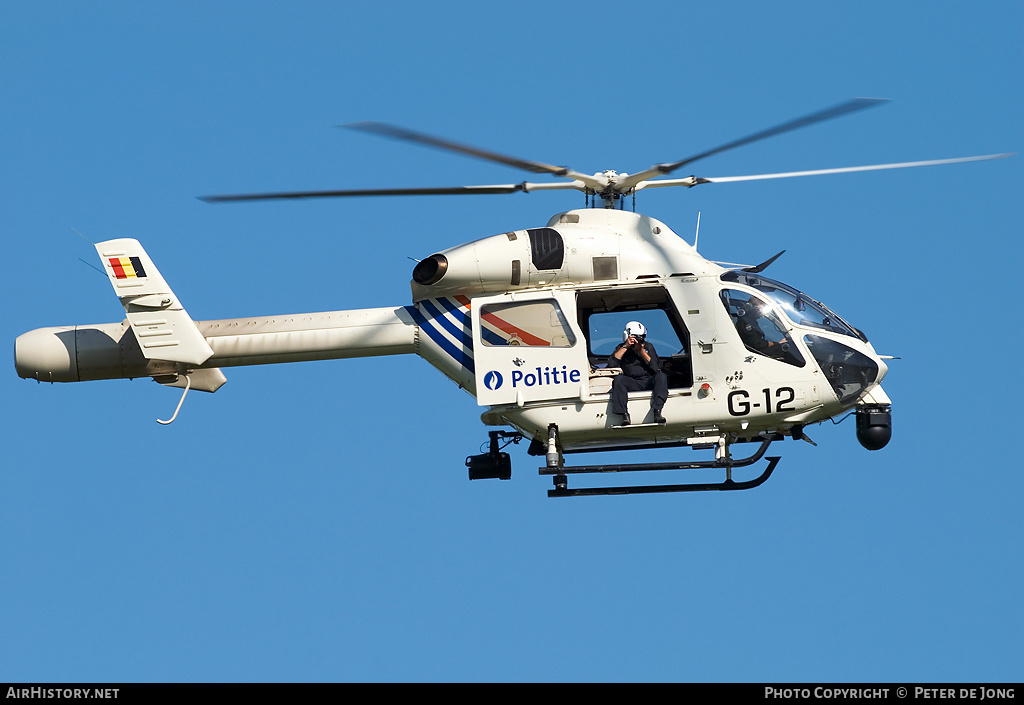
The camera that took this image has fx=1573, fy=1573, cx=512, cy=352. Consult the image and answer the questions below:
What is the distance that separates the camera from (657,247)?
21281mm

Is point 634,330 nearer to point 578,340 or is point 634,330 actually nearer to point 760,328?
point 578,340

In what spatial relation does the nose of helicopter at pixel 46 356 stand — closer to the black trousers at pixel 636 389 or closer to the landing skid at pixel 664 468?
the landing skid at pixel 664 468

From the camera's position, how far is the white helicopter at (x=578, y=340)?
20.7 metres

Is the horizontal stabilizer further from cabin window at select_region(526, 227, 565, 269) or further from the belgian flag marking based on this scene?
cabin window at select_region(526, 227, 565, 269)

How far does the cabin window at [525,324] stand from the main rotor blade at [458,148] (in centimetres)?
188

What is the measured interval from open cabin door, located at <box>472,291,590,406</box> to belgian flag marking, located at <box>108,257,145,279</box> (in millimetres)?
4605

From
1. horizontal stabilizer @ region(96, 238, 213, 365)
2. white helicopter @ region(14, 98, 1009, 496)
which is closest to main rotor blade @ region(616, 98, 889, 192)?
white helicopter @ region(14, 98, 1009, 496)

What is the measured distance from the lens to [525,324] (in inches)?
822

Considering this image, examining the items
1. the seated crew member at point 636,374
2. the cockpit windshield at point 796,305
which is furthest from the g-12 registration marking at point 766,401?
the cockpit windshield at point 796,305

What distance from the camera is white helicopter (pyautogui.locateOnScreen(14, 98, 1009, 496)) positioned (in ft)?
67.8

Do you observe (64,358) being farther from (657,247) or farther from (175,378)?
(657,247)

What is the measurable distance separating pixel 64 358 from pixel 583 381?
719 centimetres
